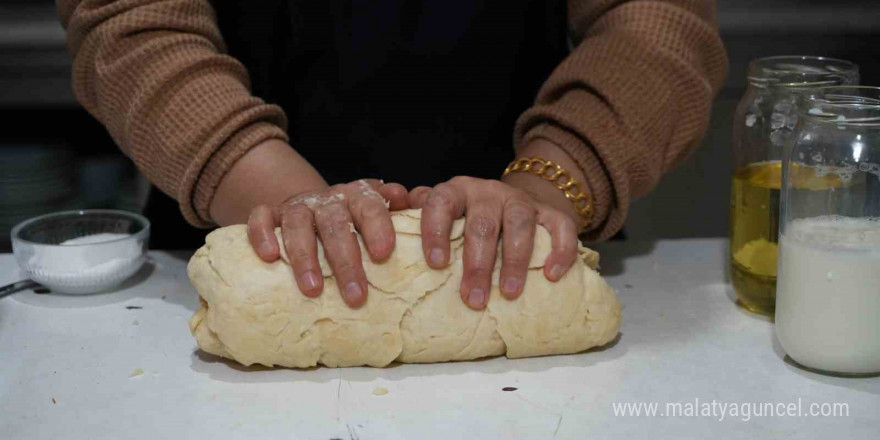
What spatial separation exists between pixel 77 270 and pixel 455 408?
22.3 inches

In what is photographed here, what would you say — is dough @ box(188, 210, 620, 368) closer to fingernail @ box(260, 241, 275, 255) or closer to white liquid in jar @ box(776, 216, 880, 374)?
fingernail @ box(260, 241, 275, 255)

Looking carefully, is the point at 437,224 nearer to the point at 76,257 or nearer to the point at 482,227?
the point at 482,227

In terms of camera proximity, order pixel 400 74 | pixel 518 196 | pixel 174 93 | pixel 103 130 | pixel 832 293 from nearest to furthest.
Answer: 1. pixel 832 293
2. pixel 518 196
3. pixel 174 93
4. pixel 400 74
5. pixel 103 130

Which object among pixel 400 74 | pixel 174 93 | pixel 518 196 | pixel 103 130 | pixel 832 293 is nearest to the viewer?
pixel 832 293

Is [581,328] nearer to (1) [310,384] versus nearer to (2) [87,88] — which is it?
(1) [310,384]

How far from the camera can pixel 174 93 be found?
111 cm

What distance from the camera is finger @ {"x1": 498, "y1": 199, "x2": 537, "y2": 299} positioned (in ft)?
3.09

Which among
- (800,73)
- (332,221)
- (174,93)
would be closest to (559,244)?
(332,221)

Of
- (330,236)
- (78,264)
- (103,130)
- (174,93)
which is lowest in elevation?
(103,130)

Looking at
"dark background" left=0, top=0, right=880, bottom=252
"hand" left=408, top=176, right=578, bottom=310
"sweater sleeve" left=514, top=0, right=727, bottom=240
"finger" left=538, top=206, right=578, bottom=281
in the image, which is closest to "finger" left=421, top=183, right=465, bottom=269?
"hand" left=408, top=176, right=578, bottom=310

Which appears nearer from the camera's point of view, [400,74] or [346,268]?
[346,268]

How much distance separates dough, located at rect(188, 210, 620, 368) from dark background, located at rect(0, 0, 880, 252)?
1176 millimetres

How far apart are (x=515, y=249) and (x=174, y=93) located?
493mm

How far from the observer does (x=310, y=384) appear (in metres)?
0.92
